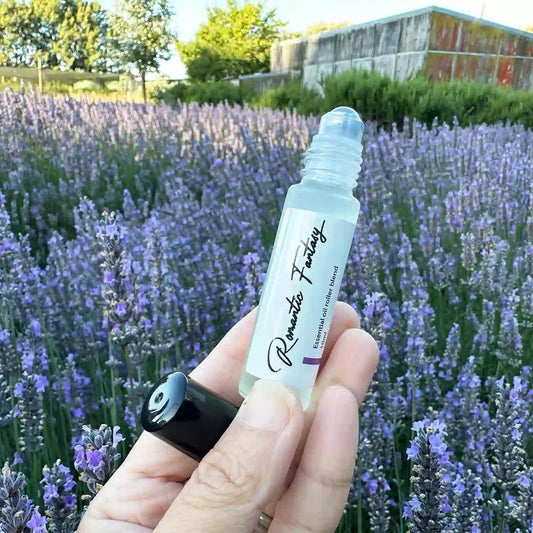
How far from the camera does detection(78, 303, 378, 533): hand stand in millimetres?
1008

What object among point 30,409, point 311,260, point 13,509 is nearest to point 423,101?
point 30,409

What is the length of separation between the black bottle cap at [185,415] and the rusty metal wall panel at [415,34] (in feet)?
53.4

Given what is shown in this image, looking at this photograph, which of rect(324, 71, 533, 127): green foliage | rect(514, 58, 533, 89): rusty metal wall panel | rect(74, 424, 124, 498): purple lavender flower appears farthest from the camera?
rect(514, 58, 533, 89): rusty metal wall panel

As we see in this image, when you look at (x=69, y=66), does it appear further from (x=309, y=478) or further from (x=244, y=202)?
(x=309, y=478)

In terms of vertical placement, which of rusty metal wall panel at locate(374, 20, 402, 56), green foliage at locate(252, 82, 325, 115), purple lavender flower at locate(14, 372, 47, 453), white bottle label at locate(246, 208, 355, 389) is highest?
rusty metal wall panel at locate(374, 20, 402, 56)

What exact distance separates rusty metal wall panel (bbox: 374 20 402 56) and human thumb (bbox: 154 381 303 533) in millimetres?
17179

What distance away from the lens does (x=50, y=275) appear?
3.05 meters

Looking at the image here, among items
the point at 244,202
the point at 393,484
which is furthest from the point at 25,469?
the point at 244,202

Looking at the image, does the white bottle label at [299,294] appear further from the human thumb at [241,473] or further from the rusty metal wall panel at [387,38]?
the rusty metal wall panel at [387,38]

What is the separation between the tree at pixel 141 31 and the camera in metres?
35.5

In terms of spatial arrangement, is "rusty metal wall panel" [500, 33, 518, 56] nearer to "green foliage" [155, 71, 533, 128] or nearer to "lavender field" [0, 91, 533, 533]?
"green foliage" [155, 71, 533, 128]

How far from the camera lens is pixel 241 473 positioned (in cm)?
101

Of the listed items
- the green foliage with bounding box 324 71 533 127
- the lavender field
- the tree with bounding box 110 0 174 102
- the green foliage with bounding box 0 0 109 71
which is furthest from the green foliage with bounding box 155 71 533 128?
the green foliage with bounding box 0 0 109 71

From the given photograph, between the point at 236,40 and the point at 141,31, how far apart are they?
5568 mm
